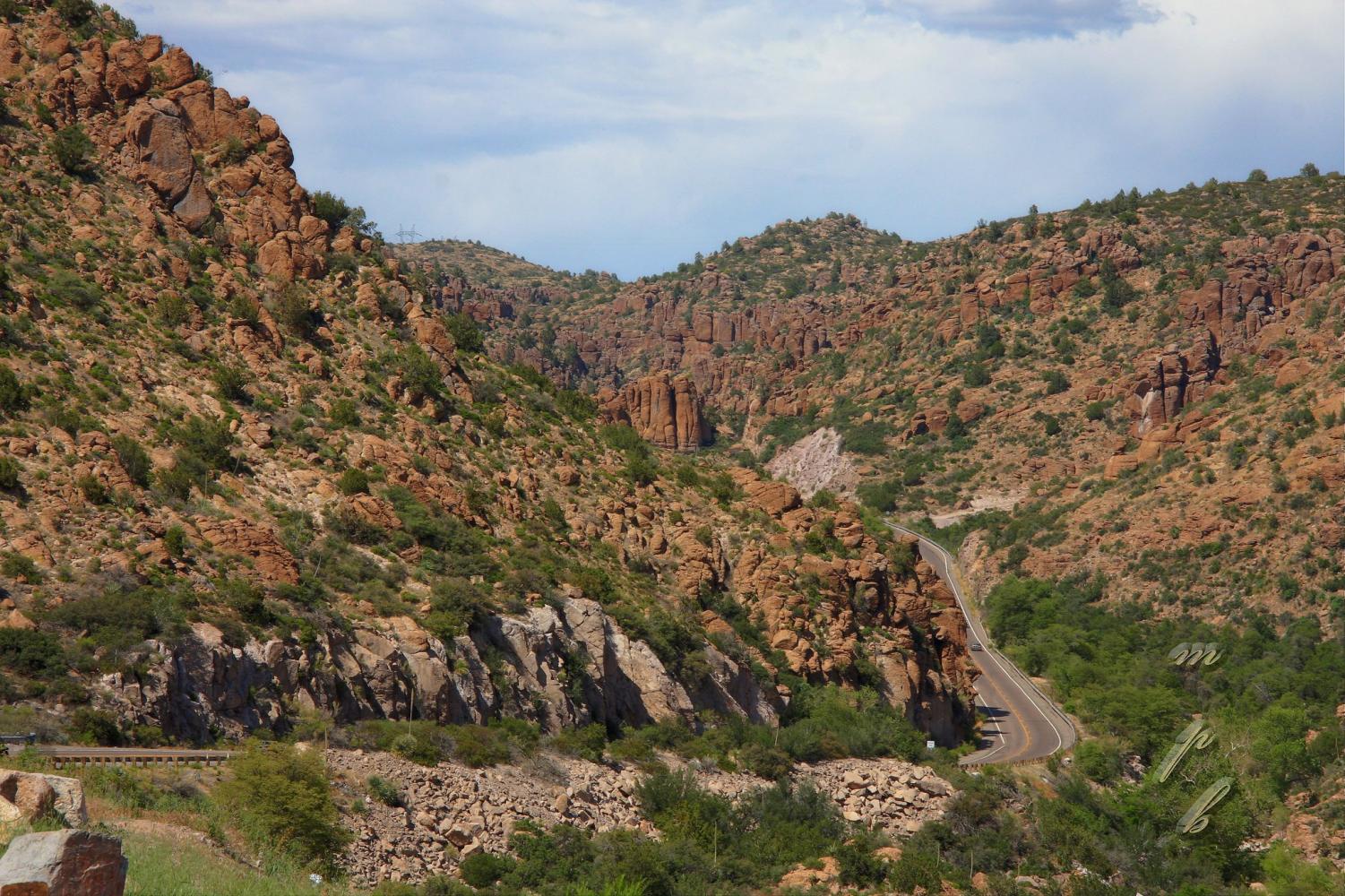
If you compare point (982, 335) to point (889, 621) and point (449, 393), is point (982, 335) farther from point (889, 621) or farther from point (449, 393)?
point (449, 393)

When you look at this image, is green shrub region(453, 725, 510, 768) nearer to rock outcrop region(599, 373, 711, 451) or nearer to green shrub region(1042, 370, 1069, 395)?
green shrub region(1042, 370, 1069, 395)

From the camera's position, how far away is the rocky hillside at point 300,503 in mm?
40281

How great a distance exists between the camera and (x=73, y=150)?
6094 cm

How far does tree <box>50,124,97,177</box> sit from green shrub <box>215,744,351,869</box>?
36318 millimetres

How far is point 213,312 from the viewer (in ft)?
194

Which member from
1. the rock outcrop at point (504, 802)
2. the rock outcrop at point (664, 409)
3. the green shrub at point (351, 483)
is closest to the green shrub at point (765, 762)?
the rock outcrop at point (504, 802)

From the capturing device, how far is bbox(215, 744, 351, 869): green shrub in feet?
104

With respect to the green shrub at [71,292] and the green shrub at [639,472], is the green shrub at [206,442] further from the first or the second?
the green shrub at [639,472]

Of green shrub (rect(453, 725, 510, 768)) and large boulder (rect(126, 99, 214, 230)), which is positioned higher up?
large boulder (rect(126, 99, 214, 230))

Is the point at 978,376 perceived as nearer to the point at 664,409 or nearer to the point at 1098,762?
the point at 664,409

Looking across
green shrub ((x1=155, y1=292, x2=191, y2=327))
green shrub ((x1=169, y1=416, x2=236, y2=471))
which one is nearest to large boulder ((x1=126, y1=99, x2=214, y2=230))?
green shrub ((x1=155, y1=292, x2=191, y2=327))

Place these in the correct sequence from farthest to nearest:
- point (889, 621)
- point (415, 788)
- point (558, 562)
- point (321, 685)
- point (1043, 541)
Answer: point (1043, 541) → point (889, 621) → point (558, 562) → point (321, 685) → point (415, 788)

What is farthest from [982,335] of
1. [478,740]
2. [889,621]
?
[478,740]

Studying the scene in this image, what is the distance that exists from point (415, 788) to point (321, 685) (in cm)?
520
